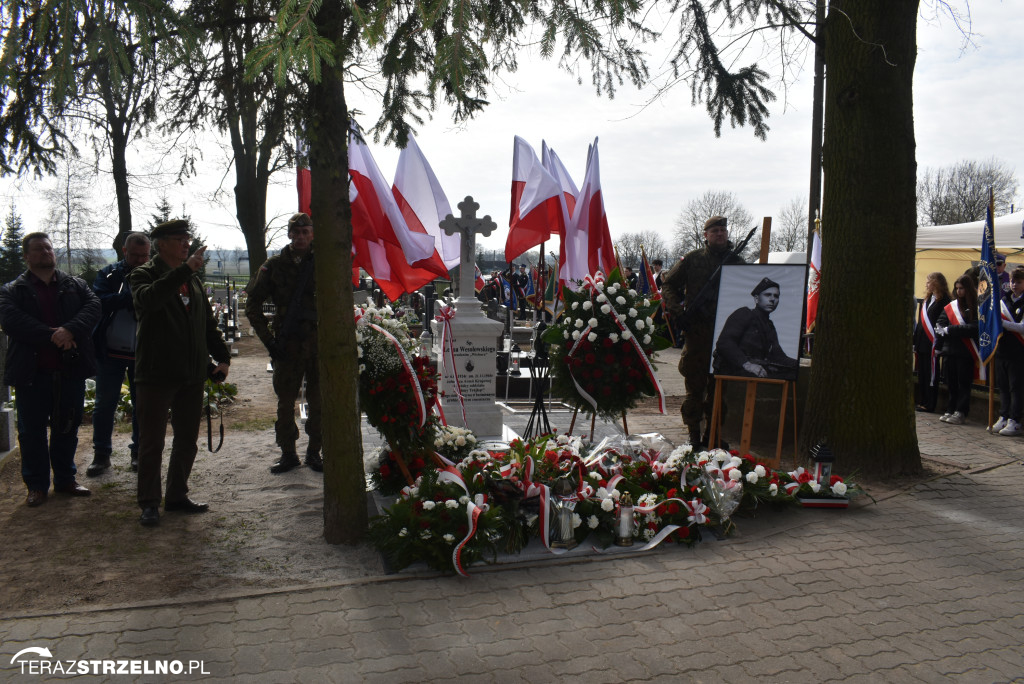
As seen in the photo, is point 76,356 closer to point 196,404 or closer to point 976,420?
point 196,404

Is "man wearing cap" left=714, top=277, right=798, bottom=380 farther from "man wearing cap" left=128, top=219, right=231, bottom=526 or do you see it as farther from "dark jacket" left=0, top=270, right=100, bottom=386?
"dark jacket" left=0, top=270, right=100, bottom=386

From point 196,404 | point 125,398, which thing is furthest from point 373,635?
point 125,398

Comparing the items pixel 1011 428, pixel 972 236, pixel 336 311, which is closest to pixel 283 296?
pixel 336 311

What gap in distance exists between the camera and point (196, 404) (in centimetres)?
509

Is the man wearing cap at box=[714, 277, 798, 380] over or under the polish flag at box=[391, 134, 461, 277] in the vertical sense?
under

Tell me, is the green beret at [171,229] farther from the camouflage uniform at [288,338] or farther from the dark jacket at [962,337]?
the dark jacket at [962,337]

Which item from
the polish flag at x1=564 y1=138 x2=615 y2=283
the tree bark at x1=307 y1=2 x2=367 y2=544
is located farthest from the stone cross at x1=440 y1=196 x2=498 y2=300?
the tree bark at x1=307 y1=2 x2=367 y2=544

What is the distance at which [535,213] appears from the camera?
8984mm

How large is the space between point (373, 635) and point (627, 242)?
196ft

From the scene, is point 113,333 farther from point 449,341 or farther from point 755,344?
point 755,344

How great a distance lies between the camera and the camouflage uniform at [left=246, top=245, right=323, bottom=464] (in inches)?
237

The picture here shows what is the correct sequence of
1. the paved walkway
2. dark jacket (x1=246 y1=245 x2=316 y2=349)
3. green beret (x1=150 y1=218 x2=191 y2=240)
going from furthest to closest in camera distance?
dark jacket (x1=246 y1=245 x2=316 y2=349), green beret (x1=150 y1=218 x2=191 y2=240), the paved walkway

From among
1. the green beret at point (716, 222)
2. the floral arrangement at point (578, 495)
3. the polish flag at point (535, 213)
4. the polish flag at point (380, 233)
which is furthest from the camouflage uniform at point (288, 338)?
the green beret at point (716, 222)

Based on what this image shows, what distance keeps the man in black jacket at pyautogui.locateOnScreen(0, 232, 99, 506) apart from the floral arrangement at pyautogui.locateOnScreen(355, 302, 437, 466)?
2.07 metres
